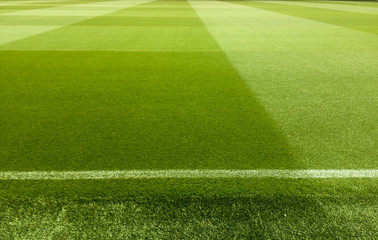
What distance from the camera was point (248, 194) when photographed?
2.96 m

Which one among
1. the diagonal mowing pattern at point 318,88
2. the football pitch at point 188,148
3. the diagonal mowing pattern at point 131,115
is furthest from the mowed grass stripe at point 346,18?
the diagonal mowing pattern at point 131,115

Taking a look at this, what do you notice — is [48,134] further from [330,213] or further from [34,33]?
[34,33]

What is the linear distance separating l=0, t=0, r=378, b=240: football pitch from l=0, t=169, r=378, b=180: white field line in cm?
2

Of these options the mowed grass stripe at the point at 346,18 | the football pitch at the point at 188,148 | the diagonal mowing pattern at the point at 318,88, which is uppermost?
the football pitch at the point at 188,148

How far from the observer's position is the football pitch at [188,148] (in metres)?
2.66

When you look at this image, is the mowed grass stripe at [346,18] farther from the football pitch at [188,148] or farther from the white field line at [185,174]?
the white field line at [185,174]

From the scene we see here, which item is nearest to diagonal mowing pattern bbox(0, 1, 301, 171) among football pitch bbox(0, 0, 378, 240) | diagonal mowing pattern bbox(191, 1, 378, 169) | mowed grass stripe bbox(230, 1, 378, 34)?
football pitch bbox(0, 0, 378, 240)

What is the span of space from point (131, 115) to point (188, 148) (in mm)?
1228

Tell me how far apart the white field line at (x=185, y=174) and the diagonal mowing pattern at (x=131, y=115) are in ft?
0.31

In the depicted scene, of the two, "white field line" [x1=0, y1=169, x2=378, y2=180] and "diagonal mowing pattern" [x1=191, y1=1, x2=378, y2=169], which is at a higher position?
"white field line" [x1=0, y1=169, x2=378, y2=180]

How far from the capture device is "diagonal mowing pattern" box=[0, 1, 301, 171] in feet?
11.5

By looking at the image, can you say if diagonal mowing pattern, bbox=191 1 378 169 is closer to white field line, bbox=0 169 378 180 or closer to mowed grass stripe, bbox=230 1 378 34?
white field line, bbox=0 169 378 180

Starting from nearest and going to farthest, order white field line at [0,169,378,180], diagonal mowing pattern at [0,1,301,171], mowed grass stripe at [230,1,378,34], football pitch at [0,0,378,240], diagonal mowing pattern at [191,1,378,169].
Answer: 1. football pitch at [0,0,378,240]
2. white field line at [0,169,378,180]
3. diagonal mowing pattern at [0,1,301,171]
4. diagonal mowing pattern at [191,1,378,169]
5. mowed grass stripe at [230,1,378,34]

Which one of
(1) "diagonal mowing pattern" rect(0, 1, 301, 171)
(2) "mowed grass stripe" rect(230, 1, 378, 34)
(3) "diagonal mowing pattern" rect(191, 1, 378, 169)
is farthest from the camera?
(2) "mowed grass stripe" rect(230, 1, 378, 34)
